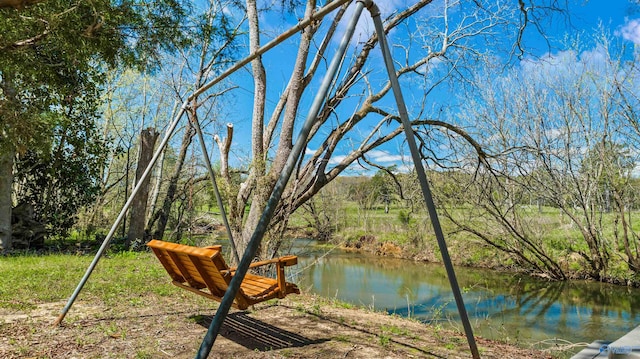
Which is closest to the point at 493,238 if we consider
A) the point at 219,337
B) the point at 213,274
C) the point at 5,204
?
the point at 219,337

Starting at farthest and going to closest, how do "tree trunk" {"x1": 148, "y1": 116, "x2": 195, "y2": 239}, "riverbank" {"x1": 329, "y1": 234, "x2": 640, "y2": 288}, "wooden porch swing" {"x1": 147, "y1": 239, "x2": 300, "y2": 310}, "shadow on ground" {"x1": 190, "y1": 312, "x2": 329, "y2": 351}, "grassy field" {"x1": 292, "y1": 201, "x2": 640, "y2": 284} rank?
A: "riverbank" {"x1": 329, "y1": 234, "x2": 640, "y2": 288}, "grassy field" {"x1": 292, "y1": 201, "x2": 640, "y2": 284}, "tree trunk" {"x1": 148, "y1": 116, "x2": 195, "y2": 239}, "shadow on ground" {"x1": 190, "y1": 312, "x2": 329, "y2": 351}, "wooden porch swing" {"x1": 147, "y1": 239, "x2": 300, "y2": 310}

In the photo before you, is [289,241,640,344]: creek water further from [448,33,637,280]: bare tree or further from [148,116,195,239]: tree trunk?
[148,116,195,239]: tree trunk

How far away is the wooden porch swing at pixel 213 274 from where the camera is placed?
3070 millimetres

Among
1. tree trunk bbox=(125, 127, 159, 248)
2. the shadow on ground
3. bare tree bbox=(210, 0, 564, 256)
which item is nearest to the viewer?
the shadow on ground

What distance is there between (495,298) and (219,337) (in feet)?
28.7

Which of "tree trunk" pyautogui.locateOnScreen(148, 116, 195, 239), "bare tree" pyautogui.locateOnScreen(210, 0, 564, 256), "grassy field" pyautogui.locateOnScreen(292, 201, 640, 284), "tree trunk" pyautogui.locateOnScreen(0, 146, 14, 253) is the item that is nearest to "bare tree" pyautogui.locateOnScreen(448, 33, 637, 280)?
"grassy field" pyautogui.locateOnScreen(292, 201, 640, 284)

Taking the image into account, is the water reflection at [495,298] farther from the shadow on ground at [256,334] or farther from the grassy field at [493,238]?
the shadow on ground at [256,334]

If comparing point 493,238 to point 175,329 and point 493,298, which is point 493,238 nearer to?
point 493,298

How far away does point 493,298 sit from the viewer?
10.5m

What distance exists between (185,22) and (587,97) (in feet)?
35.8

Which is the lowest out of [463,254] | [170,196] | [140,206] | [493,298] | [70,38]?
[493,298]

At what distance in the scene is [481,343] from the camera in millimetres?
4145

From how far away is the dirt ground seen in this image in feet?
10.3

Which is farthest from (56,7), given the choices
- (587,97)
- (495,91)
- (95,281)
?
(587,97)
